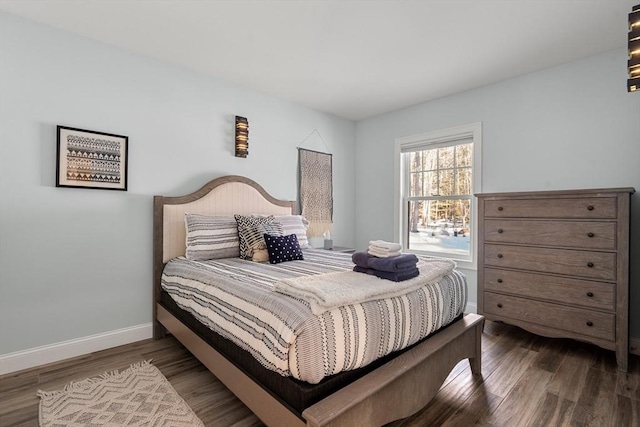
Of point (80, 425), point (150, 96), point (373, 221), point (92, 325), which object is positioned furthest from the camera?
point (373, 221)

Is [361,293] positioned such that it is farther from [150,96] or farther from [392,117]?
[392,117]

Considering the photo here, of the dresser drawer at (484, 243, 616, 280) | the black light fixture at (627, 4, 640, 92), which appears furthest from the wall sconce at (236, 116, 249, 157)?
the black light fixture at (627, 4, 640, 92)

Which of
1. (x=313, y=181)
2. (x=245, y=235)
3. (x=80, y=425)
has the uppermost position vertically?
(x=313, y=181)

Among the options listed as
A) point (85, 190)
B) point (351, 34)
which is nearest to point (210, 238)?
point (85, 190)

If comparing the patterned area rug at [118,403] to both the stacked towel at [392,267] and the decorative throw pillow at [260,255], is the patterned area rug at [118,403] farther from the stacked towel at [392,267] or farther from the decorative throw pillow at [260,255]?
the stacked towel at [392,267]

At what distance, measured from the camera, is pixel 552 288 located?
2535 mm

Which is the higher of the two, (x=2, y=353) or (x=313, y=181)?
(x=313, y=181)

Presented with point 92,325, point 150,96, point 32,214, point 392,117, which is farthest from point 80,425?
point 392,117

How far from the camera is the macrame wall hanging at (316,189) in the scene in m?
4.02

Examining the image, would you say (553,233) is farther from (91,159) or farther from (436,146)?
(91,159)

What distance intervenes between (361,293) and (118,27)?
8.65 ft

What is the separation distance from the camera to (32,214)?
7.43 feet

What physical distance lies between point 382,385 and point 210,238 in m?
1.94

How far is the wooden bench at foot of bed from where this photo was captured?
120 centimetres
